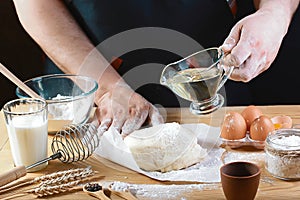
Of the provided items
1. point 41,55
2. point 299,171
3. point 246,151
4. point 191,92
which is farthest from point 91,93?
point 41,55

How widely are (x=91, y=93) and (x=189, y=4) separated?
43cm

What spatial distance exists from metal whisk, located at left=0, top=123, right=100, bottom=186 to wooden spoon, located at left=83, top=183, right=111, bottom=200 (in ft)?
0.47

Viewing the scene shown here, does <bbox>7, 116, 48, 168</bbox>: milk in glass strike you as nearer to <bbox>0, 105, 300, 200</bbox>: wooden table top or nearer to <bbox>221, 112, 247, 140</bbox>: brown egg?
<bbox>0, 105, 300, 200</bbox>: wooden table top

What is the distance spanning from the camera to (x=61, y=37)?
184cm

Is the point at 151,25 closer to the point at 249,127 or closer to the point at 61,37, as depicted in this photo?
the point at 61,37

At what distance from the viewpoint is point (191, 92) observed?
1.45 meters

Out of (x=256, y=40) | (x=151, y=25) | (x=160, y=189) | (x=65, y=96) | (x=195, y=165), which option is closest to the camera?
(x=160, y=189)

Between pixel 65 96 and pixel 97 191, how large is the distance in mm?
469

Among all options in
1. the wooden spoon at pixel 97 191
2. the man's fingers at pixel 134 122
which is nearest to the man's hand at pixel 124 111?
the man's fingers at pixel 134 122

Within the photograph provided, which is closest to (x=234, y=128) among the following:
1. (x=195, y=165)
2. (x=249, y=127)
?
(x=249, y=127)

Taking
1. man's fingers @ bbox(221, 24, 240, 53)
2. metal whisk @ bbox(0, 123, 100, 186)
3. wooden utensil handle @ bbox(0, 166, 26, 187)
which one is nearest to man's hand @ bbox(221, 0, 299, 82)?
man's fingers @ bbox(221, 24, 240, 53)

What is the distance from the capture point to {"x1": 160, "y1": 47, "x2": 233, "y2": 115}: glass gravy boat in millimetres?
1430

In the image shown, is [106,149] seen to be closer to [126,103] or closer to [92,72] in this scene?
[126,103]

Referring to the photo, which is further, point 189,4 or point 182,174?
point 189,4
